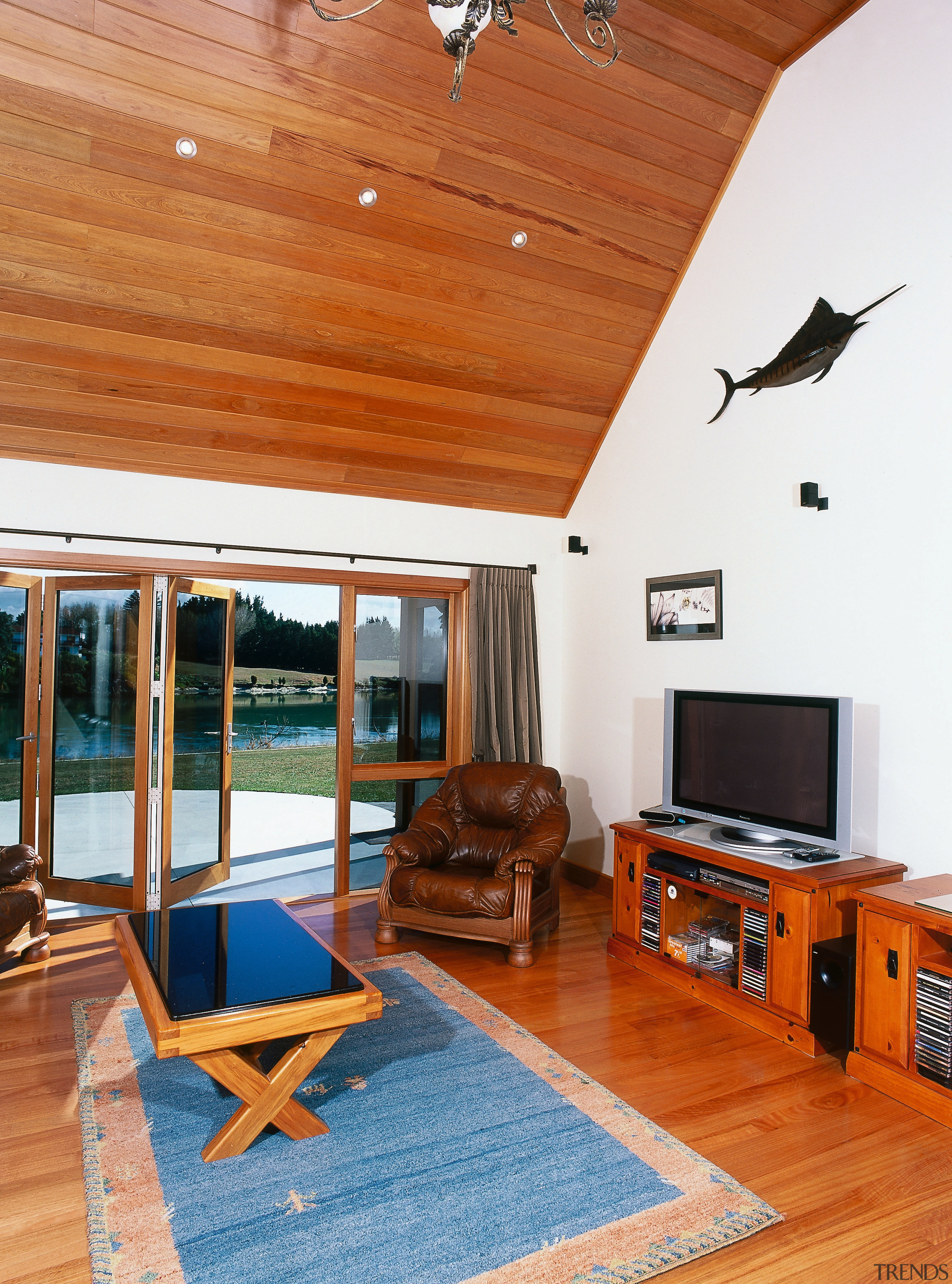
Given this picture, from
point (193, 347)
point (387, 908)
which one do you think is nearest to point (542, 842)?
point (387, 908)

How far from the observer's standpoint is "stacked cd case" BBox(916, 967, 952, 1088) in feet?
8.39

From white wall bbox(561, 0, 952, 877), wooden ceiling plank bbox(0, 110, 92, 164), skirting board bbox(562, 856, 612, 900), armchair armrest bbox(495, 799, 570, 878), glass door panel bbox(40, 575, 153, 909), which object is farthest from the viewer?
skirting board bbox(562, 856, 612, 900)

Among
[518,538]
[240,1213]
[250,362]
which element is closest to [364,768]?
[518,538]

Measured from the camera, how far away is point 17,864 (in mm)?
3807

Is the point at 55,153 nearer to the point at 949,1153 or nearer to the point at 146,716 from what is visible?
the point at 146,716

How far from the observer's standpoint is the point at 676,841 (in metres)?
3.70

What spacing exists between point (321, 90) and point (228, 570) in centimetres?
244

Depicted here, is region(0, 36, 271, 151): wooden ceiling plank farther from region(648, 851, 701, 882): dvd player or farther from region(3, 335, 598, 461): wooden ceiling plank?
region(648, 851, 701, 882): dvd player

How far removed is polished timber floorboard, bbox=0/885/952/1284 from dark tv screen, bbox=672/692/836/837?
2.84ft

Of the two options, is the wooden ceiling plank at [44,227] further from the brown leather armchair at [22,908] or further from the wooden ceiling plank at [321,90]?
the brown leather armchair at [22,908]

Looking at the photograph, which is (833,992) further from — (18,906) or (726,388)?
(18,906)

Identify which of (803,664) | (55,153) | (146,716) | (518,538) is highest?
(55,153)

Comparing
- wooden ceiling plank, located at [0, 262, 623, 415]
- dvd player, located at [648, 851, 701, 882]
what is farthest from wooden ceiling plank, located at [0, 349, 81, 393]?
dvd player, located at [648, 851, 701, 882]

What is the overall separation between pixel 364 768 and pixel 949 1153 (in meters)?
3.52
